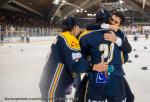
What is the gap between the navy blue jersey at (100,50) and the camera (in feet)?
7.07

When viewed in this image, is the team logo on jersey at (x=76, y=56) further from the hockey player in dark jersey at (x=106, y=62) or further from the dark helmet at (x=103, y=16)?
the dark helmet at (x=103, y=16)

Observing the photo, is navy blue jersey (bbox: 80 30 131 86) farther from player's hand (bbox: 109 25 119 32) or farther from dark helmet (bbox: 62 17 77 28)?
dark helmet (bbox: 62 17 77 28)

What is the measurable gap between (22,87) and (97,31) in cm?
238

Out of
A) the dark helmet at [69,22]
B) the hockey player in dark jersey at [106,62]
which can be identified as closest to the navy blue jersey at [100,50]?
the hockey player in dark jersey at [106,62]

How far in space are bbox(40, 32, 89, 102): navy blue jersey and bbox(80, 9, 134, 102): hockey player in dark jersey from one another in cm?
13

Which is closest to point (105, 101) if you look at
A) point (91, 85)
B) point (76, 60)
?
point (91, 85)

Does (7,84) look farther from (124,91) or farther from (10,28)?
(10,28)

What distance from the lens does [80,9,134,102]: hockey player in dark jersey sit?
216 cm

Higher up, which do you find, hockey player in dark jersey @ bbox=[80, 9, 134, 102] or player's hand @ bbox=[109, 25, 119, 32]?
player's hand @ bbox=[109, 25, 119, 32]

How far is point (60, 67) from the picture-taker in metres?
2.46

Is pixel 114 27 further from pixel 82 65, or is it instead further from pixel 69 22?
pixel 69 22

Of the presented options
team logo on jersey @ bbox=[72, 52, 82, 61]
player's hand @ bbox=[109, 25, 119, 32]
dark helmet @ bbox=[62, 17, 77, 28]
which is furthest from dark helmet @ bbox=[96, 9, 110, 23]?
dark helmet @ bbox=[62, 17, 77, 28]

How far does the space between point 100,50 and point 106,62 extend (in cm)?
7

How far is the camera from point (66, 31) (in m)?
2.54
